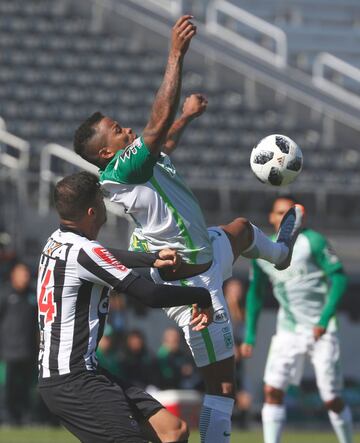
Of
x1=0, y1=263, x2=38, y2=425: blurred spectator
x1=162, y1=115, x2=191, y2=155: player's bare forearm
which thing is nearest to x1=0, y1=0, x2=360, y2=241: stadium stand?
x1=0, y1=263, x2=38, y2=425: blurred spectator

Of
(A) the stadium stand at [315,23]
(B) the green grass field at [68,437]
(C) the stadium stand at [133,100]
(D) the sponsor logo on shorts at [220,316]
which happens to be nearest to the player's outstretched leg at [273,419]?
(B) the green grass field at [68,437]

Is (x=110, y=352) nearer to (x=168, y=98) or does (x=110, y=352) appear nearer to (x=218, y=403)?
(x=218, y=403)

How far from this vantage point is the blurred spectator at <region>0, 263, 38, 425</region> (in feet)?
46.0

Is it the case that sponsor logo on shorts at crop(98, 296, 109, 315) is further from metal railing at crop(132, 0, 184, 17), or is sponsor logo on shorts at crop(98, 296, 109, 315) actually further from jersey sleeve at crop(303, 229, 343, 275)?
metal railing at crop(132, 0, 184, 17)

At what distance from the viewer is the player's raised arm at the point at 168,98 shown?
250 inches

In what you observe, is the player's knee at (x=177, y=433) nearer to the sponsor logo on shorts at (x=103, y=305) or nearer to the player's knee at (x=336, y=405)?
the sponsor logo on shorts at (x=103, y=305)

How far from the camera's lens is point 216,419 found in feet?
22.4

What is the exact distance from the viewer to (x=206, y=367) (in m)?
6.98

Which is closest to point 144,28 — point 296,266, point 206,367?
point 296,266

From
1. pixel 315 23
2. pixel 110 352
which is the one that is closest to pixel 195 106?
pixel 110 352

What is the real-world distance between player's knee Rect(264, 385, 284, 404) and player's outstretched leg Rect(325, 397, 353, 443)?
0.42m

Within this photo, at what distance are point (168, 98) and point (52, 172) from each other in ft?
37.2

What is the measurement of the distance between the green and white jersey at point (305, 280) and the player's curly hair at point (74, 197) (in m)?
4.05

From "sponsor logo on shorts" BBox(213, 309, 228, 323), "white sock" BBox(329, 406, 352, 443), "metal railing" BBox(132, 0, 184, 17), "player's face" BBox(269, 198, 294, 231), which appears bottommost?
"white sock" BBox(329, 406, 352, 443)
